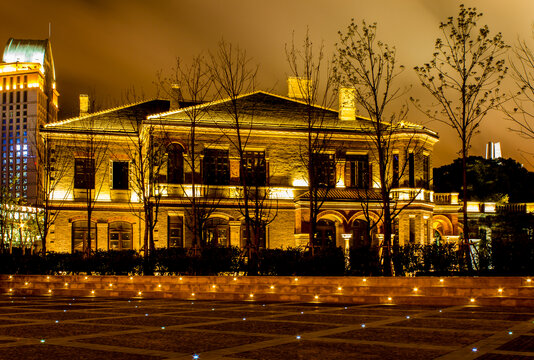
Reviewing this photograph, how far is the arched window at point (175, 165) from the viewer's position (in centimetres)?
3466

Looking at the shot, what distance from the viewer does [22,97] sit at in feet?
418

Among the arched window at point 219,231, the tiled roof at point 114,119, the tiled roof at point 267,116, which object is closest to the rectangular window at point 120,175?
the tiled roof at point 114,119

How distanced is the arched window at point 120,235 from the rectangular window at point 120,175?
2120mm

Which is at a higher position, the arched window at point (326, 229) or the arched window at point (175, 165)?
the arched window at point (175, 165)

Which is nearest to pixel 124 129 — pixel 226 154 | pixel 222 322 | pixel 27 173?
pixel 226 154

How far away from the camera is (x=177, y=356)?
8102mm

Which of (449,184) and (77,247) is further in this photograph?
(449,184)

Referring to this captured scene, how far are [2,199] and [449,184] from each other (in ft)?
118

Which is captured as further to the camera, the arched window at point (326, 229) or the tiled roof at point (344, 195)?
the arched window at point (326, 229)

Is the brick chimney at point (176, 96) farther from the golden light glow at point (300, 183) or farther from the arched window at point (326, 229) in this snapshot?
the arched window at point (326, 229)

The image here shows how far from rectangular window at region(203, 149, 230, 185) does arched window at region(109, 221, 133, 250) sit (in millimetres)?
5910

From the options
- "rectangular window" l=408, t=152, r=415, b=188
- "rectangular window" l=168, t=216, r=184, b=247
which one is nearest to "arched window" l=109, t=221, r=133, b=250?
"rectangular window" l=168, t=216, r=184, b=247

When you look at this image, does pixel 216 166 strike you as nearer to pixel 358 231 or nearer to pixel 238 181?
pixel 238 181

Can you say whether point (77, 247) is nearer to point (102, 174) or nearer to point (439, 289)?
point (102, 174)
